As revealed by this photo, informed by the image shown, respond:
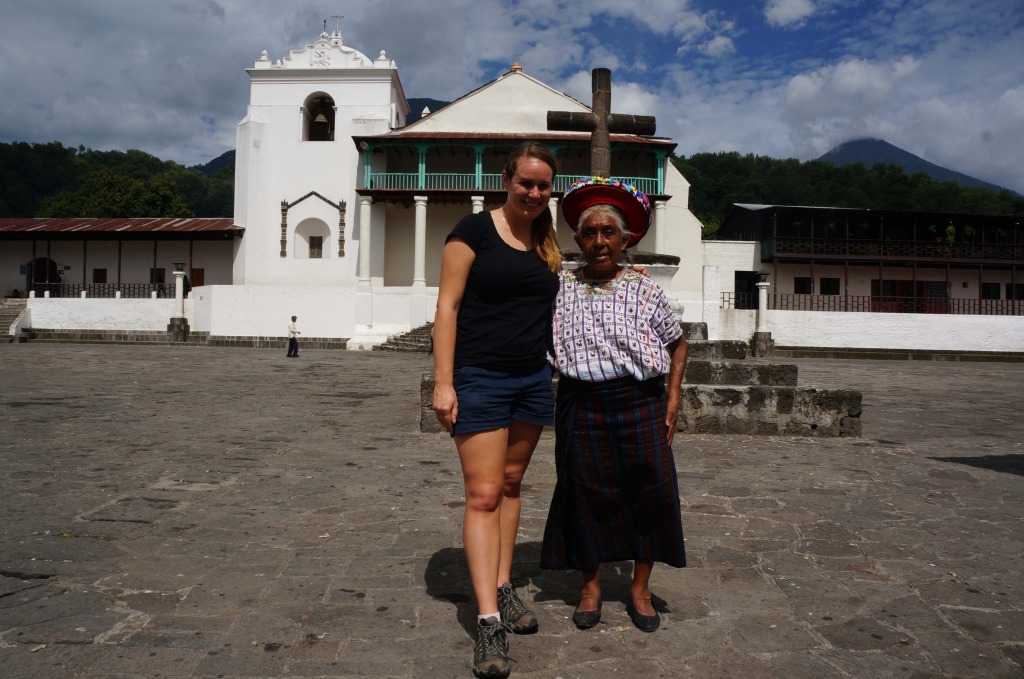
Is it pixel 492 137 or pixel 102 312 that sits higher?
pixel 492 137

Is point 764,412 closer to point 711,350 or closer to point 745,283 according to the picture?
point 711,350

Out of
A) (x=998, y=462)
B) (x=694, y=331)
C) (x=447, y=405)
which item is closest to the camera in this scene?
(x=447, y=405)

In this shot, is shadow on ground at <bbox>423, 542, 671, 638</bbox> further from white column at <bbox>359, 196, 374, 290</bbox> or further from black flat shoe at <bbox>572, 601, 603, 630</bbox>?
white column at <bbox>359, 196, 374, 290</bbox>

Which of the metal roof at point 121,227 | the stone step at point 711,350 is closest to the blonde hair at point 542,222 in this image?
the stone step at point 711,350

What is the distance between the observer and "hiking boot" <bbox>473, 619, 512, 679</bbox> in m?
2.19

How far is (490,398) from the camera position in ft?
8.05

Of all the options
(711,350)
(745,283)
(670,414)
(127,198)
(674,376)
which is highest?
(127,198)

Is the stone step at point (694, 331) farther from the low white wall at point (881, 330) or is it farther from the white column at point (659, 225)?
the white column at point (659, 225)

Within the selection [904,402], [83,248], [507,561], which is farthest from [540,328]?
[83,248]

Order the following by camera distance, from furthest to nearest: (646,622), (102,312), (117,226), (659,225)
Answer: (117,226), (659,225), (102,312), (646,622)

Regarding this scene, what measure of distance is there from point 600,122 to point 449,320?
6.08 metres

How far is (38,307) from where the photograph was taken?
27344 millimetres

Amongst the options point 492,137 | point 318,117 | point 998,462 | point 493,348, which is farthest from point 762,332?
point 493,348

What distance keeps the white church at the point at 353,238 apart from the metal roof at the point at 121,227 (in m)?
0.11
